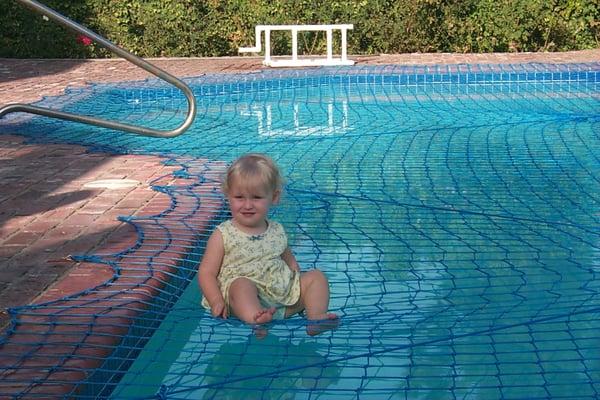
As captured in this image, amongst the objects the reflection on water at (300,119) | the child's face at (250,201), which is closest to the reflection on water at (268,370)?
the child's face at (250,201)

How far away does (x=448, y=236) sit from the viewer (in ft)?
16.2

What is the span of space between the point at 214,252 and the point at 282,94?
21.3ft

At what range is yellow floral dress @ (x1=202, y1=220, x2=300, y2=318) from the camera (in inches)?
141

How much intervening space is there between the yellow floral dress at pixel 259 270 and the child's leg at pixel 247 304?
0.15 ft

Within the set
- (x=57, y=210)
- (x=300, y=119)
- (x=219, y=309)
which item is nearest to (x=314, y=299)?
(x=219, y=309)

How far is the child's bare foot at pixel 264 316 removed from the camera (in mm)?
3324

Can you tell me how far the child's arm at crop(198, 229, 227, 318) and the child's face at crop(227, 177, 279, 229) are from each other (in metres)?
0.11

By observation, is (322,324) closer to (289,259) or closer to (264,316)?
(264,316)

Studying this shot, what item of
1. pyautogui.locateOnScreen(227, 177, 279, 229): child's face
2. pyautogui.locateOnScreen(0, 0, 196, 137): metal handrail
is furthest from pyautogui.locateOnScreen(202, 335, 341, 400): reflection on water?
pyautogui.locateOnScreen(0, 0, 196, 137): metal handrail

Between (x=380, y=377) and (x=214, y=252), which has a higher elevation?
(x=214, y=252)

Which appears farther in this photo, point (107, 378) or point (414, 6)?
point (414, 6)

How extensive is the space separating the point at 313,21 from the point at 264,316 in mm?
9860

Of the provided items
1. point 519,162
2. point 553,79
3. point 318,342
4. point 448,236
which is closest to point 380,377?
point 318,342

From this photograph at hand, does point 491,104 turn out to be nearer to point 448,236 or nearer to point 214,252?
point 448,236
